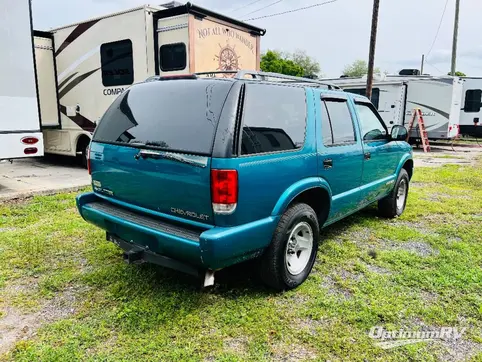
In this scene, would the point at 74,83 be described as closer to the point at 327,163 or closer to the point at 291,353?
the point at 327,163

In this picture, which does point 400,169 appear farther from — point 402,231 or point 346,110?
point 346,110

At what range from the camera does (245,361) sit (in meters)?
2.52

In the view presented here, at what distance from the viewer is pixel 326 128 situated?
3.82 meters

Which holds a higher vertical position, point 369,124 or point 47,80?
point 47,80

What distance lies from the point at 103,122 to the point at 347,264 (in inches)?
110

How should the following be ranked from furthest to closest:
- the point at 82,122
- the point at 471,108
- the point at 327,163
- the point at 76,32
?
the point at 471,108
the point at 82,122
the point at 76,32
the point at 327,163

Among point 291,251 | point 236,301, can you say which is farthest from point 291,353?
point 291,251

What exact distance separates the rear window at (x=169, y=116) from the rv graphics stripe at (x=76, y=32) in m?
6.05

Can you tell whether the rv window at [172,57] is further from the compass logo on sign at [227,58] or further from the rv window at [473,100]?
the rv window at [473,100]

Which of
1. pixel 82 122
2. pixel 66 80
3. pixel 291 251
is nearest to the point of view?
pixel 291 251

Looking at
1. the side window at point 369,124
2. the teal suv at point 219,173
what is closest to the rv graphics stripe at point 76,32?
the teal suv at point 219,173

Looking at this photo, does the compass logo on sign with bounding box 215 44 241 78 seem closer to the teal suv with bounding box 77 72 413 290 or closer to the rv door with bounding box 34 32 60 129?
the rv door with bounding box 34 32 60 129

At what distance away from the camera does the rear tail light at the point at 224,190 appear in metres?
2.68

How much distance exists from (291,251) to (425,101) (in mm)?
15358
